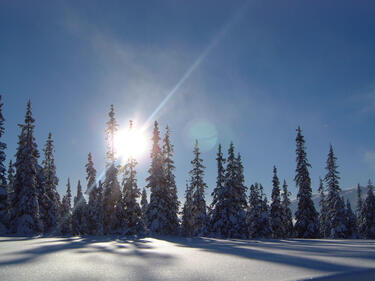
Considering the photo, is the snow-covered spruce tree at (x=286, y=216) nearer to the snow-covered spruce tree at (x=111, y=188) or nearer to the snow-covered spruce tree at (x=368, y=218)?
the snow-covered spruce tree at (x=368, y=218)

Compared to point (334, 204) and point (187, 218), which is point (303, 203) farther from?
point (187, 218)

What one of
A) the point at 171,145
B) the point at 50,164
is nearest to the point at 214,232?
the point at 171,145

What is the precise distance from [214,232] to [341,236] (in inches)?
722

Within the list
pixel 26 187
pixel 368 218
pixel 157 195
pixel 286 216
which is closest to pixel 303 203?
pixel 286 216

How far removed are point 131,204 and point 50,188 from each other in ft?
47.9

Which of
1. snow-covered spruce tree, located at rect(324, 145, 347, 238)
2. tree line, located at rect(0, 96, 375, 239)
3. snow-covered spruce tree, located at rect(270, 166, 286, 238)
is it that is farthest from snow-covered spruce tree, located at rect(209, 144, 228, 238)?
snow-covered spruce tree, located at rect(324, 145, 347, 238)

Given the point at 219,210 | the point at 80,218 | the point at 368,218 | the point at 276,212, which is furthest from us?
the point at 368,218

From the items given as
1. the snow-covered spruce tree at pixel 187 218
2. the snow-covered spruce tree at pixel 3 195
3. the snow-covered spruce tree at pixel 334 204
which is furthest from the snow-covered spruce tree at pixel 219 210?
the snow-covered spruce tree at pixel 3 195

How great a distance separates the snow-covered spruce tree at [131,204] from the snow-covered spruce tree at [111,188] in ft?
3.03

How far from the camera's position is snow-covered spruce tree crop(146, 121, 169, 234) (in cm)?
2945

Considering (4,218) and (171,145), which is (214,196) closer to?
(171,145)

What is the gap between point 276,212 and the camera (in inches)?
1524

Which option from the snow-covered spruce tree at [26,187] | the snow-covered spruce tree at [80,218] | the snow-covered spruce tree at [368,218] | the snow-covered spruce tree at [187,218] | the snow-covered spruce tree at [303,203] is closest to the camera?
the snow-covered spruce tree at [26,187]

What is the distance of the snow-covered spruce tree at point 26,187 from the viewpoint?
81.2 feet
